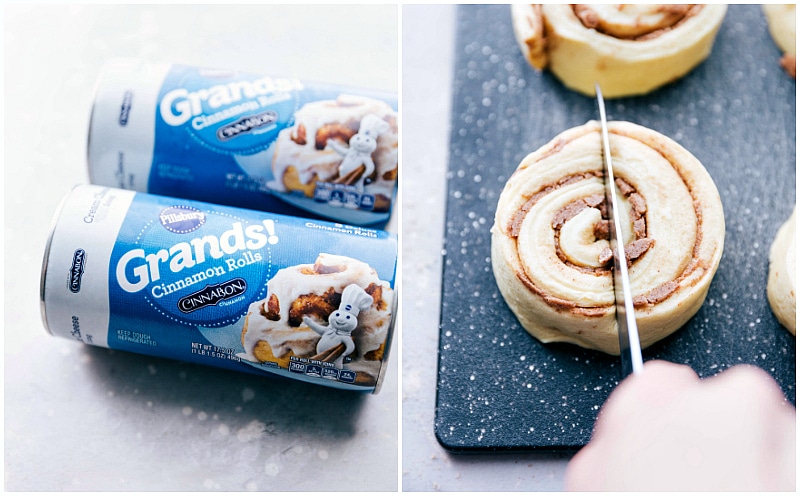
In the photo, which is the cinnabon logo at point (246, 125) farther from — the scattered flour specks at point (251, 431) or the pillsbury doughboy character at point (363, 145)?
the scattered flour specks at point (251, 431)

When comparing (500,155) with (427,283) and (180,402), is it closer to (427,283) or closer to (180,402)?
(427,283)

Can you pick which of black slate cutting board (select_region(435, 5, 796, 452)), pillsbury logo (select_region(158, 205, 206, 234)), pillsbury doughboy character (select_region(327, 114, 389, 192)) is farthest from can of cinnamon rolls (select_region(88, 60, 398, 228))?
black slate cutting board (select_region(435, 5, 796, 452))

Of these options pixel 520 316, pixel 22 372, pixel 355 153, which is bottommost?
pixel 520 316

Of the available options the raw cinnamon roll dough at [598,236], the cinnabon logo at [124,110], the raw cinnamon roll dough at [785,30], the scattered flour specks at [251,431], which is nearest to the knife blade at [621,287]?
the raw cinnamon roll dough at [598,236]

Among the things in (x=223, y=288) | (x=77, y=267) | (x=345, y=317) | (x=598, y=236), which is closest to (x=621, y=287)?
(x=598, y=236)

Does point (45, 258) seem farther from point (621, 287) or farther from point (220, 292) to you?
point (621, 287)

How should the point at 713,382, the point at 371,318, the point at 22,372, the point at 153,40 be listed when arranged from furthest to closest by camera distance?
1. the point at 153,40
2. the point at 22,372
3. the point at 713,382
4. the point at 371,318

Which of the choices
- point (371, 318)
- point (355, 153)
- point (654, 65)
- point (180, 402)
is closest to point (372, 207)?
point (355, 153)

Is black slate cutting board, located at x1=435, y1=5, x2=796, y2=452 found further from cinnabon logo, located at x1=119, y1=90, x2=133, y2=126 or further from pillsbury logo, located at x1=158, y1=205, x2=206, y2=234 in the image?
cinnabon logo, located at x1=119, y1=90, x2=133, y2=126
